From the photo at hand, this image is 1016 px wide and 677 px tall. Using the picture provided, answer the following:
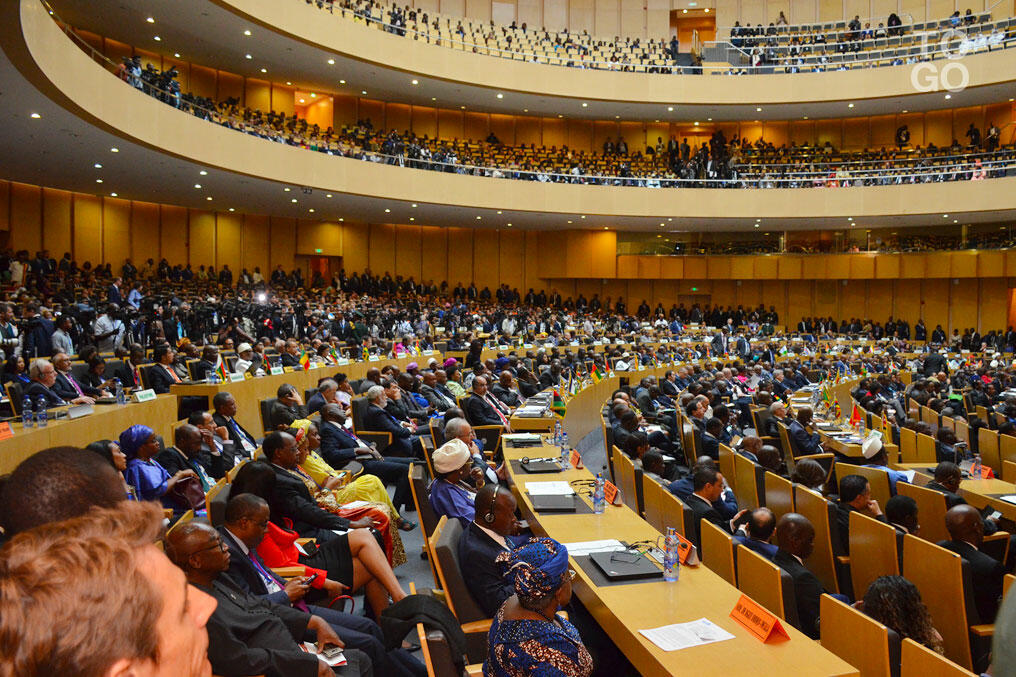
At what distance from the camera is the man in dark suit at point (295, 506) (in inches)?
179

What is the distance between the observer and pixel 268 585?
3635 mm

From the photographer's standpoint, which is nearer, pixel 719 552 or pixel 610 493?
pixel 719 552

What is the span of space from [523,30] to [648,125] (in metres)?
6.68

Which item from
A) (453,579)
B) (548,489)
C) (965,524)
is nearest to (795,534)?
(965,524)

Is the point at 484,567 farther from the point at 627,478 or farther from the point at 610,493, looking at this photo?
the point at 627,478

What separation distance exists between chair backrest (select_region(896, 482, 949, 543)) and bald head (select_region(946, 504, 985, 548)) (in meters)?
0.89

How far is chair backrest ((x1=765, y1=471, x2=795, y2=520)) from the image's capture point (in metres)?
5.29

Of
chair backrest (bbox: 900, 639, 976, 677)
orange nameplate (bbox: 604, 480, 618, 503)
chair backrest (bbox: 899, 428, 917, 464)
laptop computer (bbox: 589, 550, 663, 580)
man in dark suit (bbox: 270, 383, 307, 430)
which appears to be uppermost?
man in dark suit (bbox: 270, 383, 307, 430)

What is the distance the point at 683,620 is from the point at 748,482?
11.6ft

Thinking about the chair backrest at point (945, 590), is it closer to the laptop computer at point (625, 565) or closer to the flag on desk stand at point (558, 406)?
the laptop computer at point (625, 565)

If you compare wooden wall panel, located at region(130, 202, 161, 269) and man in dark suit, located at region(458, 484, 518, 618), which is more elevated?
wooden wall panel, located at region(130, 202, 161, 269)

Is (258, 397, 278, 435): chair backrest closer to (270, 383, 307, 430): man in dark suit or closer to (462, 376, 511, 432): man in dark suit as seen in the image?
(270, 383, 307, 430): man in dark suit

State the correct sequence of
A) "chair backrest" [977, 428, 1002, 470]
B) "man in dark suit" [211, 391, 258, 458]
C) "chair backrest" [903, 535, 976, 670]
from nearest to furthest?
"chair backrest" [903, 535, 976, 670], "man in dark suit" [211, 391, 258, 458], "chair backrest" [977, 428, 1002, 470]

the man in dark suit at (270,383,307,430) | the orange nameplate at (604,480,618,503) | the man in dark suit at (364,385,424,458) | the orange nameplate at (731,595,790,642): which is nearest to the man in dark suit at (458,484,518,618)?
the orange nameplate at (731,595,790,642)
